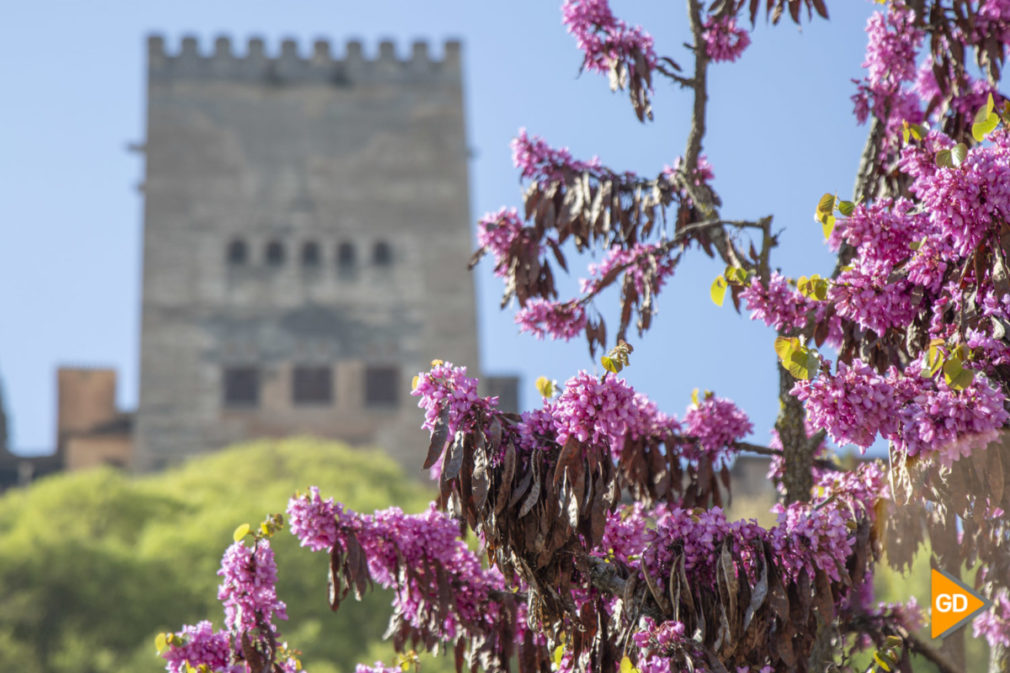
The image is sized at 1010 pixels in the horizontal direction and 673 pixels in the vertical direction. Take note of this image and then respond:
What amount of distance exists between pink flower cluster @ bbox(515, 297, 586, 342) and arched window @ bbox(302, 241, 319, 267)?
1659 inches

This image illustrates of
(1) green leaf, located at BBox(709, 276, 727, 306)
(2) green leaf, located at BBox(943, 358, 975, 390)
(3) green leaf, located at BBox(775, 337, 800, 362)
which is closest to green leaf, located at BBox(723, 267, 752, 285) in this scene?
(1) green leaf, located at BBox(709, 276, 727, 306)

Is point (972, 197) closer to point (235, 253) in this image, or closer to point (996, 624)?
point (996, 624)

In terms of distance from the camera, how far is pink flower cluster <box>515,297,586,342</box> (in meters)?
4.85

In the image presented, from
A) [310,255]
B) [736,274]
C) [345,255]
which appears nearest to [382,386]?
[345,255]

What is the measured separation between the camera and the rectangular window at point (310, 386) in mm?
44594

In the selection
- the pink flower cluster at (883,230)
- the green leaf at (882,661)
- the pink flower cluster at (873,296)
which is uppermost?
the pink flower cluster at (883,230)

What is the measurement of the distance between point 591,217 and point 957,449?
1764 millimetres

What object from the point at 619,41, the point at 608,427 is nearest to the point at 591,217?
the point at 619,41

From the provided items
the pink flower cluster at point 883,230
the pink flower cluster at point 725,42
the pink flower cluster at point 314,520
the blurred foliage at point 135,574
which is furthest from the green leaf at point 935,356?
the blurred foliage at point 135,574

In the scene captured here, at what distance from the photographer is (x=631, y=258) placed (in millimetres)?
4934

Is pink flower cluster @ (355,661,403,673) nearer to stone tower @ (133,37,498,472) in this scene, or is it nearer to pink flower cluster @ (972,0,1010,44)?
pink flower cluster @ (972,0,1010,44)

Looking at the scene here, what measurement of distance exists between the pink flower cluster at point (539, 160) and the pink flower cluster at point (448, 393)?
144 cm

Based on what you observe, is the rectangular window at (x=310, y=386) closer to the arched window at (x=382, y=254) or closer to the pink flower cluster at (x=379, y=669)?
the arched window at (x=382, y=254)

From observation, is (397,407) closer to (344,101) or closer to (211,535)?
(344,101)
